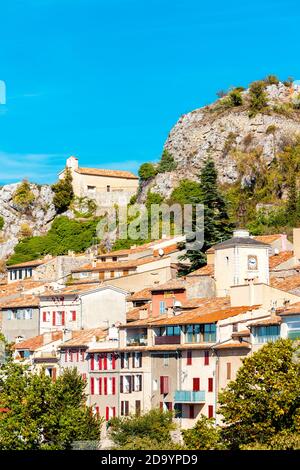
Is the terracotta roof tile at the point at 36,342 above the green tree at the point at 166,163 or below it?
below

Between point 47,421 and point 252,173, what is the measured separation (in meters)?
64.5

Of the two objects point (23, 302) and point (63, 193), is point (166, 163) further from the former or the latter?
point (23, 302)

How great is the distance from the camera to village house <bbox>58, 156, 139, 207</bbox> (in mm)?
149875

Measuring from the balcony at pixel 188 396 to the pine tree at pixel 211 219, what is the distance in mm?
28041

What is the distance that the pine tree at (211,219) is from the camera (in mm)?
104600

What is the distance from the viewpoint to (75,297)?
98.8 metres

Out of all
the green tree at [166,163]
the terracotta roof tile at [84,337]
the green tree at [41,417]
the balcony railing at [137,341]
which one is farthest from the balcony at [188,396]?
the green tree at [166,163]

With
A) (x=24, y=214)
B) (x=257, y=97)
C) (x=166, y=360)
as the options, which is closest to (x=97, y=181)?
(x=24, y=214)

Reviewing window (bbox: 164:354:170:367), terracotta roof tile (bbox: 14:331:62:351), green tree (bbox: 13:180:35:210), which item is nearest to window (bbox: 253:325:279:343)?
window (bbox: 164:354:170:367)

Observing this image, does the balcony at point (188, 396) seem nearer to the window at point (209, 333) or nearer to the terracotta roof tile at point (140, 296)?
the window at point (209, 333)

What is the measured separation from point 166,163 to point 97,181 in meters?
9.57

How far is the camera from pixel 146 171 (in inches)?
5689

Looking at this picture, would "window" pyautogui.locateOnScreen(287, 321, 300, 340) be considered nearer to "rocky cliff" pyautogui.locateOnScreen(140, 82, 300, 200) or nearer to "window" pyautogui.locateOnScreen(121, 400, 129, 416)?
"window" pyautogui.locateOnScreen(121, 400, 129, 416)

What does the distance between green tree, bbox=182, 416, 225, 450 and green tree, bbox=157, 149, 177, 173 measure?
265ft
